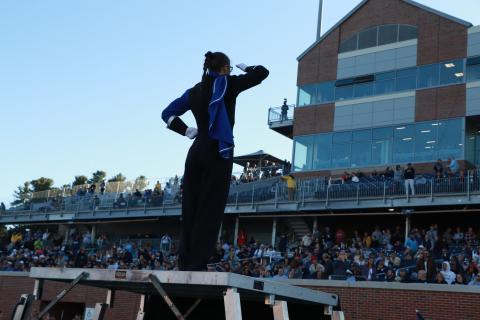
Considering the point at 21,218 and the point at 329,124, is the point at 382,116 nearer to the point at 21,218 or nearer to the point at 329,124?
the point at 329,124

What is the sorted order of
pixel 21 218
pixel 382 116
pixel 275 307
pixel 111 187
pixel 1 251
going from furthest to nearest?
pixel 21 218 < pixel 111 187 < pixel 1 251 < pixel 382 116 < pixel 275 307

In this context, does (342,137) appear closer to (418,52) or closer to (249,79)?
(418,52)

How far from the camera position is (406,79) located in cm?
3166

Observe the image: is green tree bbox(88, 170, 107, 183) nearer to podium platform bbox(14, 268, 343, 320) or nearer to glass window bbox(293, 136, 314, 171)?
glass window bbox(293, 136, 314, 171)

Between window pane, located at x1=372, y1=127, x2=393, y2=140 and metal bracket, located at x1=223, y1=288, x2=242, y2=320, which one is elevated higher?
window pane, located at x1=372, y1=127, x2=393, y2=140

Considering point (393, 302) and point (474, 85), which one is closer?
point (393, 302)

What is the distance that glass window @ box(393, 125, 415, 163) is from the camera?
2986 centimetres

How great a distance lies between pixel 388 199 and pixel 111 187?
16.7m

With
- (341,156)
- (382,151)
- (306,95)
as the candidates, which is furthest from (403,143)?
(306,95)

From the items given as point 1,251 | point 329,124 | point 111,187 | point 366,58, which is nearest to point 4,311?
point 1,251

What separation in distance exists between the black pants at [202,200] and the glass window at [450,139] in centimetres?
2477

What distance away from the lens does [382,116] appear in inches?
1242

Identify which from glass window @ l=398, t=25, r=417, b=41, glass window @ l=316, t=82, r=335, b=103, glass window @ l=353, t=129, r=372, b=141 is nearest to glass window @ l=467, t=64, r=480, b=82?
glass window @ l=398, t=25, r=417, b=41

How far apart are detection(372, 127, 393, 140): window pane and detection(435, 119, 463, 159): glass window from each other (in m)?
2.16
